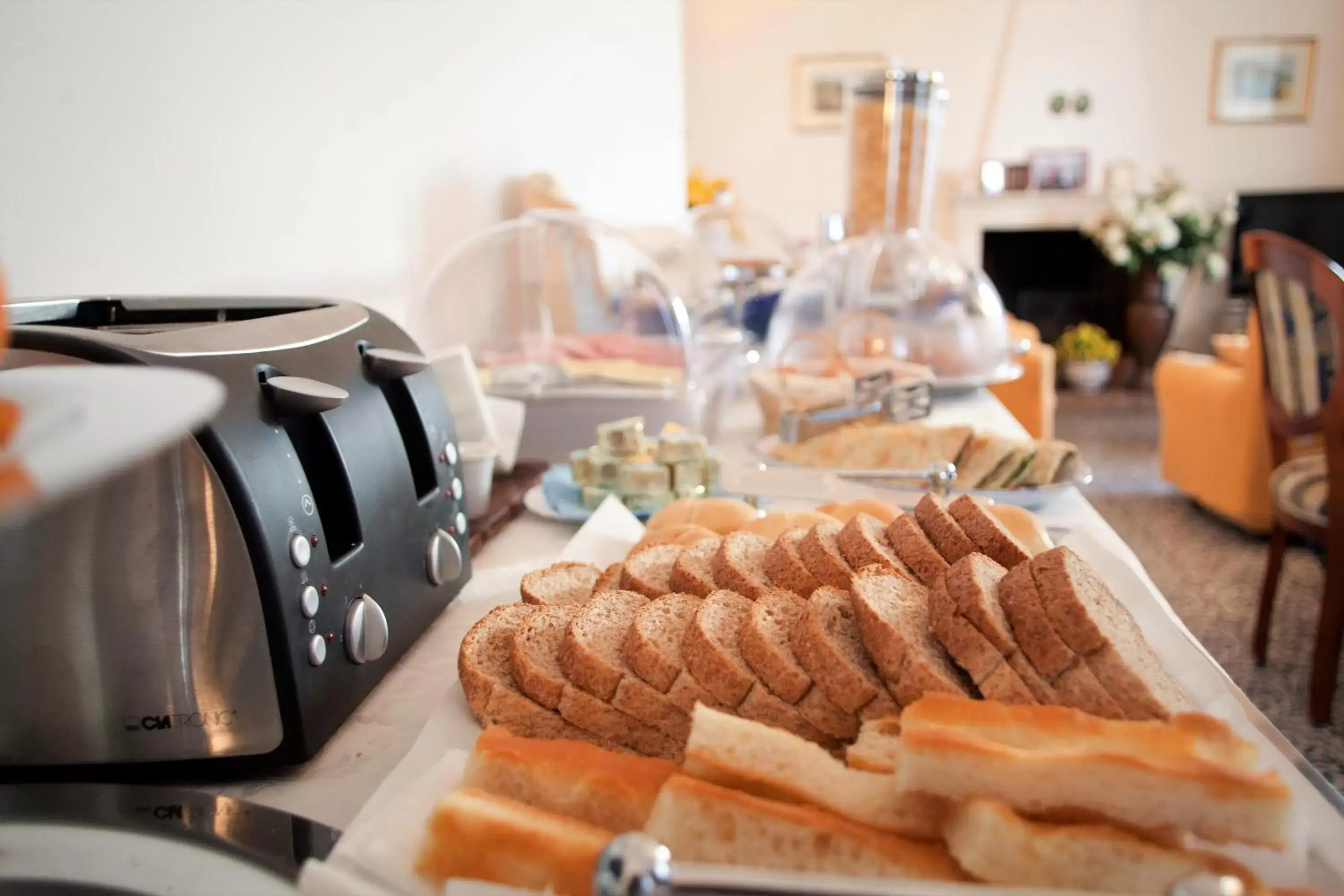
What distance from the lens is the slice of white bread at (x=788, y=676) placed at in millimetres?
716

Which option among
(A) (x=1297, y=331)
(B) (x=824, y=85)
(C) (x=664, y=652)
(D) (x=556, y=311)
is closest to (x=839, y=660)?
(C) (x=664, y=652)

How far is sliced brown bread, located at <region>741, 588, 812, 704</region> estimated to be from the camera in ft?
2.38

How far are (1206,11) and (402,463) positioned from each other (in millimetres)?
8385

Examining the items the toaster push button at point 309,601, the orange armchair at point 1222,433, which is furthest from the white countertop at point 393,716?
the orange armchair at point 1222,433

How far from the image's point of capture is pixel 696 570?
3.16 ft

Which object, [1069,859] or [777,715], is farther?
[777,715]

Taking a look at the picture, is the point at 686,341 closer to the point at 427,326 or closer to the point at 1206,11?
the point at 427,326

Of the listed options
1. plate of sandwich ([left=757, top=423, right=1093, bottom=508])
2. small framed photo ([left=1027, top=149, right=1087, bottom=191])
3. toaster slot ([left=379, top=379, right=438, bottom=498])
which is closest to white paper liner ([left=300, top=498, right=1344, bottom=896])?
toaster slot ([left=379, top=379, right=438, bottom=498])

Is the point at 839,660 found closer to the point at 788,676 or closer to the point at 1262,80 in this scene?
the point at 788,676

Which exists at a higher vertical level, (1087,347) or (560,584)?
(560,584)

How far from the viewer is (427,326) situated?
1.87 meters

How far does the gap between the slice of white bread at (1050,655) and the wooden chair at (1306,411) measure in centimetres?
234

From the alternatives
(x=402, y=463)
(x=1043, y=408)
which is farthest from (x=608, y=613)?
(x=1043, y=408)

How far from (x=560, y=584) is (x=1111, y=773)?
0.58 meters
